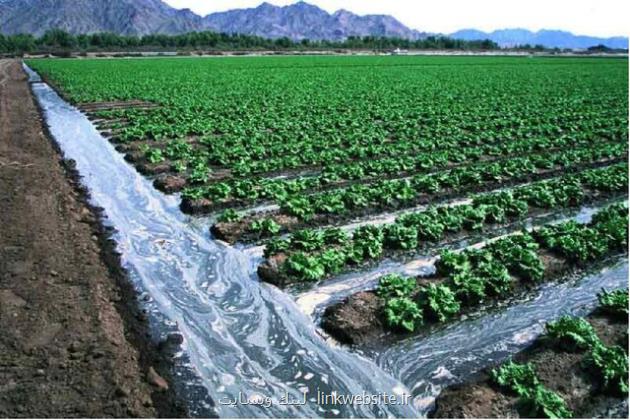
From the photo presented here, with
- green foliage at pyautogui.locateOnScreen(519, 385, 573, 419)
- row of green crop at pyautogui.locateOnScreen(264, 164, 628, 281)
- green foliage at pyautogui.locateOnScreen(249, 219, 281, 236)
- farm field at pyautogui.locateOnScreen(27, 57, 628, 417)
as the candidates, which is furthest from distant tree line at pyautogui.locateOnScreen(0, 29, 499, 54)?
green foliage at pyautogui.locateOnScreen(519, 385, 573, 419)

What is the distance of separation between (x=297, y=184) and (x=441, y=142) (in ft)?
25.9

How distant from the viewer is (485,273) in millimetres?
9406

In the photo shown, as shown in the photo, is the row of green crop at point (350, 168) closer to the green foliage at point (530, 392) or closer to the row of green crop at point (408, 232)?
the row of green crop at point (408, 232)

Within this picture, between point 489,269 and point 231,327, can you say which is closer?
point 231,327

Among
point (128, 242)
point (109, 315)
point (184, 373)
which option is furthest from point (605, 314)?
point (128, 242)

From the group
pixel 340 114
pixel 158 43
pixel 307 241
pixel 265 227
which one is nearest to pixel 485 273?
pixel 307 241

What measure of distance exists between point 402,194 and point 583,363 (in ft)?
23.4

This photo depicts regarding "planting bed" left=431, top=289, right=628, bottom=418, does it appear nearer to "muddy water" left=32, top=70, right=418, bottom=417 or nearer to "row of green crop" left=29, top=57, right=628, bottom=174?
"muddy water" left=32, top=70, right=418, bottom=417

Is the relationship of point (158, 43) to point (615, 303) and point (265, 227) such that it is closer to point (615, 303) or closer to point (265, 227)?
point (265, 227)

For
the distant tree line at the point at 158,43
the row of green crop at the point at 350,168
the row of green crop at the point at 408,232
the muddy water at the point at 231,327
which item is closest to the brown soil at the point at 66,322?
the muddy water at the point at 231,327

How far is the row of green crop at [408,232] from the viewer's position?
9.84 m

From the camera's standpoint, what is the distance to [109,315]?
812 cm

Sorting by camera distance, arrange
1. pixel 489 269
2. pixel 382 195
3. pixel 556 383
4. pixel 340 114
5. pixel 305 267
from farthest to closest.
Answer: pixel 340 114 → pixel 382 195 → pixel 305 267 → pixel 489 269 → pixel 556 383

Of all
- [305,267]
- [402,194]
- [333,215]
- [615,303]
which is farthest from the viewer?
[402,194]
